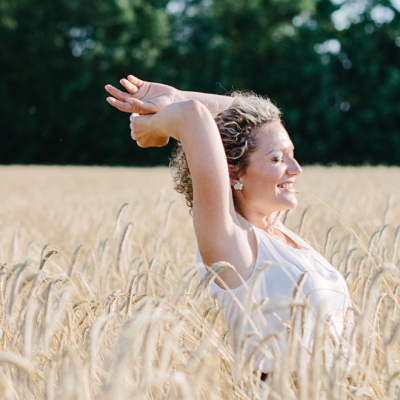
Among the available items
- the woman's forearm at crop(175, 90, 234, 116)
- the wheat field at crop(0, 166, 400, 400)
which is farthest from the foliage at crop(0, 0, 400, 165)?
the woman's forearm at crop(175, 90, 234, 116)

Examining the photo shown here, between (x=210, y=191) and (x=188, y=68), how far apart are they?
23423 millimetres

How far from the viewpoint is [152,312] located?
891mm

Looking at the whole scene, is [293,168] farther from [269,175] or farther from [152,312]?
[152,312]

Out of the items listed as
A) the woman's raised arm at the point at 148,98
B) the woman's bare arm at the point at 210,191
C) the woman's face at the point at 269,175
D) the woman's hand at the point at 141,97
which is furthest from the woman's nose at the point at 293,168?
the woman's hand at the point at 141,97

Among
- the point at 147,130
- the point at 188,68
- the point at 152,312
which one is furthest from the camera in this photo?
the point at 188,68

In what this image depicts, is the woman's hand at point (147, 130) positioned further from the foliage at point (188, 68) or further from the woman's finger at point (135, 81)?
the foliage at point (188, 68)

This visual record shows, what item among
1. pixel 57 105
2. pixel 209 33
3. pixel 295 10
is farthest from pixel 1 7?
pixel 295 10

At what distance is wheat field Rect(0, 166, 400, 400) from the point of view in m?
0.77

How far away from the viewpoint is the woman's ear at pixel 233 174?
142cm

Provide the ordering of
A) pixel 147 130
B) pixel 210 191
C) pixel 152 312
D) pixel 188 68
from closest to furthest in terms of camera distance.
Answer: pixel 152 312 < pixel 210 191 < pixel 147 130 < pixel 188 68

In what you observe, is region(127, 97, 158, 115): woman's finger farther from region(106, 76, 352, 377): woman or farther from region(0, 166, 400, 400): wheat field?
region(0, 166, 400, 400): wheat field

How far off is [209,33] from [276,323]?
2334 cm

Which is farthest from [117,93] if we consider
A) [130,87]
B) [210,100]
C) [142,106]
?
[210,100]

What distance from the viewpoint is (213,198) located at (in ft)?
3.94
